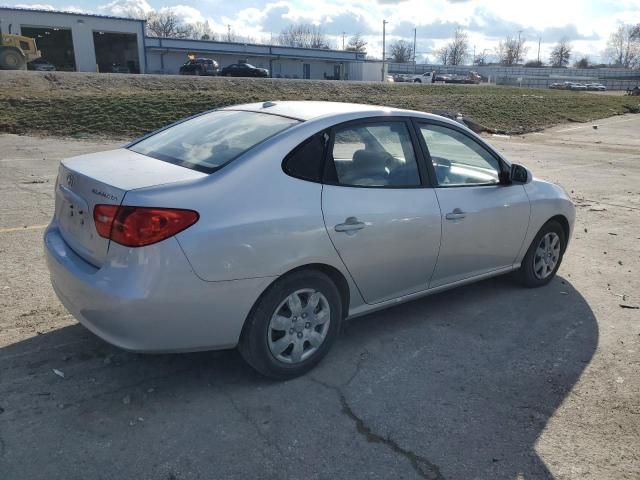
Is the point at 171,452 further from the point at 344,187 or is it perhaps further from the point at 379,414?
the point at 344,187

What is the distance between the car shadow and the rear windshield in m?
1.31

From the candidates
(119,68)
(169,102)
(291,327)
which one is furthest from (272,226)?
(119,68)

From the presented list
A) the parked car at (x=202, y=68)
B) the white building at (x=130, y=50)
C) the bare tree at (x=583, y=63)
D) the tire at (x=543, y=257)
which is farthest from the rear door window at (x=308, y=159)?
the bare tree at (x=583, y=63)

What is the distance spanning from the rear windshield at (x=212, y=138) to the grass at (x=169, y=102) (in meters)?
14.4

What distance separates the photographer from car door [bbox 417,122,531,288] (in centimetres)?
418

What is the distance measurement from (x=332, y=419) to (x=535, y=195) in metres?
2.87

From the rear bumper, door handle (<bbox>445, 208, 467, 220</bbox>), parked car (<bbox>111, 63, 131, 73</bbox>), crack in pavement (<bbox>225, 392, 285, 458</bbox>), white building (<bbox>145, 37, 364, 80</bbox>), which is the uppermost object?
white building (<bbox>145, 37, 364, 80</bbox>)

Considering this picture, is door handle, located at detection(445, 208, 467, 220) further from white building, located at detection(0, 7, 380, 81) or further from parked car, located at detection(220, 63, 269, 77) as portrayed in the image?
white building, located at detection(0, 7, 380, 81)

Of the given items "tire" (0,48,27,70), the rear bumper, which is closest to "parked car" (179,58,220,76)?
"tire" (0,48,27,70)

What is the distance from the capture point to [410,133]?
4102mm

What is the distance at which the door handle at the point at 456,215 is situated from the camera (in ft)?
13.5

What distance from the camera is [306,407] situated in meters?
3.21

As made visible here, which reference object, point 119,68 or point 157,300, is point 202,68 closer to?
point 119,68

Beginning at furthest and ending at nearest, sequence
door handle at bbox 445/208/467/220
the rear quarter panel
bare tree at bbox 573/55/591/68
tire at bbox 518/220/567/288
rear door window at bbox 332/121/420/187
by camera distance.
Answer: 1. bare tree at bbox 573/55/591/68
2. tire at bbox 518/220/567/288
3. door handle at bbox 445/208/467/220
4. rear door window at bbox 332/121/420/187
5. the rear quarter panel
